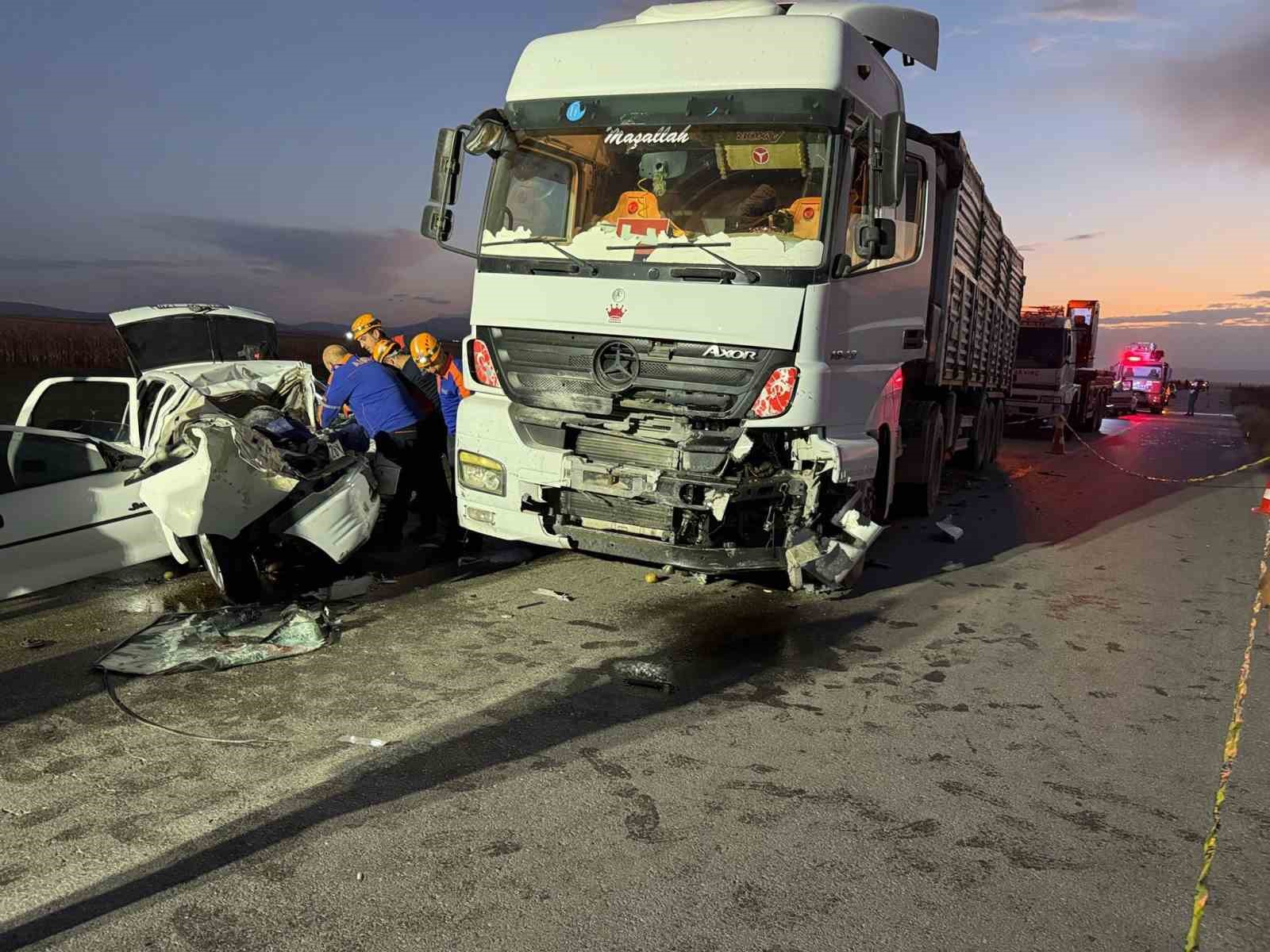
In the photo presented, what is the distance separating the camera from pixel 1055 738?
13.9 ft

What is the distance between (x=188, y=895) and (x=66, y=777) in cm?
111

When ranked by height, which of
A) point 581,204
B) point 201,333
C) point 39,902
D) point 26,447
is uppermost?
point 581,204

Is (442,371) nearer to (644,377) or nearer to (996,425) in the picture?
(644,377)

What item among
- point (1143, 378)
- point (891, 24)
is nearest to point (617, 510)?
point (891, 24)

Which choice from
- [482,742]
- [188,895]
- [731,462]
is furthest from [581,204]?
[188,895]

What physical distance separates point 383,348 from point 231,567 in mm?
2586

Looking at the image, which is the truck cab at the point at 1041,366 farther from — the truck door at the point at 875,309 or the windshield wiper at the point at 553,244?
the windshield wiper at the point at 553,244

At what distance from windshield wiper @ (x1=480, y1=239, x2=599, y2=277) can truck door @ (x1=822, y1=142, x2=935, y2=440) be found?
144 cm

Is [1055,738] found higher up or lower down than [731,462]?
lower down

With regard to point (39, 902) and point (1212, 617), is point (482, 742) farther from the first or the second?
point (1212, 617)

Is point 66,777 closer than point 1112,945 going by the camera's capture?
No

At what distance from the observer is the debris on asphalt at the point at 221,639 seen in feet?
15.4

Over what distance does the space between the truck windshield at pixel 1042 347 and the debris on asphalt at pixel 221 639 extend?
17.9 meters

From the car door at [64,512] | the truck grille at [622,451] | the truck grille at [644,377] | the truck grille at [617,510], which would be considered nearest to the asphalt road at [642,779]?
the car door at [64,512]
